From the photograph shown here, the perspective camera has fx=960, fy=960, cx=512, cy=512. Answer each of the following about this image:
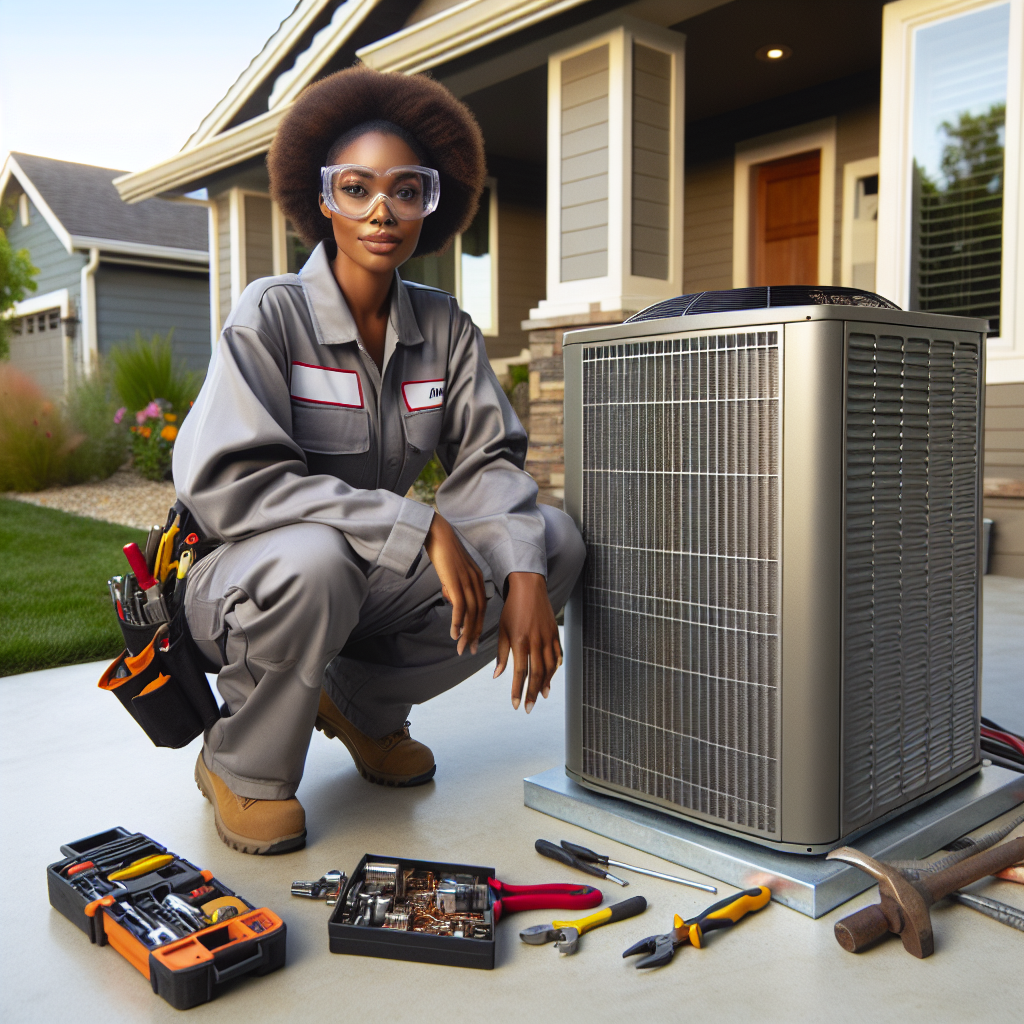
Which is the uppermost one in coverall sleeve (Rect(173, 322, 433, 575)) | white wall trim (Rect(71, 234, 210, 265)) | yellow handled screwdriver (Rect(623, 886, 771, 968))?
white wall trim (Rect(71, 234, 210, 265))

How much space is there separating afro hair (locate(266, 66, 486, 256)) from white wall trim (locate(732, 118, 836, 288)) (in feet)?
14.7

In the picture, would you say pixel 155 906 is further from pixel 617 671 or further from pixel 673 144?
pixel 673 144

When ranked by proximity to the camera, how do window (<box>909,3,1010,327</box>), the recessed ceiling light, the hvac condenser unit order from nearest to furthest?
the hvac condenser unit, window (<box>909,3,1010,327</box>), the recessed ceiling light

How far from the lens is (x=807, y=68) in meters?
6.03

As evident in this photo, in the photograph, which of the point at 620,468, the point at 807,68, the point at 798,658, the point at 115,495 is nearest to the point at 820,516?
the point at 798,658

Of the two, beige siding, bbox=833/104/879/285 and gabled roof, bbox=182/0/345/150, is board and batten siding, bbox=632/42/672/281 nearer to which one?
beige siding, bbox=833/104/879/285

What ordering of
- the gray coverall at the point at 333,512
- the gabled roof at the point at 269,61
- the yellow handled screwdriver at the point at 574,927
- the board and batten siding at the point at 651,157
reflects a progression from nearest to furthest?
the yellow handled screwdriver at the point at 574,927 < the gray coverall at the point at 333,512 < the board and batten siding at the point at 651,157 < the gabled roof at the point at 269,61

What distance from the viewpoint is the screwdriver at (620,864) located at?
4.80 feet

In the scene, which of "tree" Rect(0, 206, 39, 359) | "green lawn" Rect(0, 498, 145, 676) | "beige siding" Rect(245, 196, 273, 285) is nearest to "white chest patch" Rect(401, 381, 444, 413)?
"green lawn" Rect(0, 498, 145, 676)

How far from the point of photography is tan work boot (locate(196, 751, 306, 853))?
159 centimetres

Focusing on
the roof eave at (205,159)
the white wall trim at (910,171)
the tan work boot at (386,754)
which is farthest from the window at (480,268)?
the tan work boot at (386,754)

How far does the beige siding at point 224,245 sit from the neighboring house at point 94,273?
145 inches

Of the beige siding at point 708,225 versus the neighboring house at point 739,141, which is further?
the beige siding at point 708,225

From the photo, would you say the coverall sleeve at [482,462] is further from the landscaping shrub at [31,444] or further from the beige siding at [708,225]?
the landscaping shrub at [31,444]
